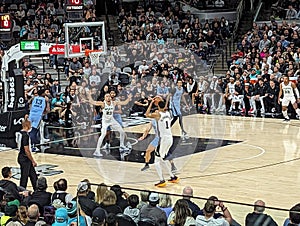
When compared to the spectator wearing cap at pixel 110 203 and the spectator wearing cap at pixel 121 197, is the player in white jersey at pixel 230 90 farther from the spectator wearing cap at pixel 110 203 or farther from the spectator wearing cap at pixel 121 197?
the spectator wearing cap at pixel 110 203

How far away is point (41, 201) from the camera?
9078 millimetres

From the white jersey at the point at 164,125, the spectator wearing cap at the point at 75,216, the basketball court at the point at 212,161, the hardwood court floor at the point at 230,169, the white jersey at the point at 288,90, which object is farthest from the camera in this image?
the white jersey at the point at 288,90

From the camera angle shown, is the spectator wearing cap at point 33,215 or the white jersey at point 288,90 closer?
the spectator wearing cap at point 33,215

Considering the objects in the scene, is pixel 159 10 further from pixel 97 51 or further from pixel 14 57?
pixel 14 57

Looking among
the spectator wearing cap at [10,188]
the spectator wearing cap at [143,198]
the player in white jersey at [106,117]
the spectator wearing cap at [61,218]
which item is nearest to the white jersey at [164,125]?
the player in white jersey at [106,117]

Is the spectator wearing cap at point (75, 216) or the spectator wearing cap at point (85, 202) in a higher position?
the spectator wearing cap at point (85, 202)

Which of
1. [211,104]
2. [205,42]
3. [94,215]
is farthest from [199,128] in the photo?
[94,215]

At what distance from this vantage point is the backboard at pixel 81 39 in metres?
22.0

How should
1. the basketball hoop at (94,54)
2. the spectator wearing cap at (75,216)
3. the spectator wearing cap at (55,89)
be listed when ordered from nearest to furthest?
the spectator wearing cap at (75,216) < the spectator wearing cap at (55,89) < the basketball hoop at (94,54)

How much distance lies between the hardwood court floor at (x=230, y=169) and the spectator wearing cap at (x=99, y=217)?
4579 mm

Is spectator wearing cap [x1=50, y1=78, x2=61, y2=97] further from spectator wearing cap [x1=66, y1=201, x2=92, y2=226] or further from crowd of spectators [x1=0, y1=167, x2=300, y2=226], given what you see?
spectator wearing cap [x1=66, y1=201, x2=92, y2=226]

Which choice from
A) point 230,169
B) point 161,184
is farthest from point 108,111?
point 161,184

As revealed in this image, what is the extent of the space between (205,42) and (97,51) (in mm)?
6057

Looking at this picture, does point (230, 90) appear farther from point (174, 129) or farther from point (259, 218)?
point (259, 218)
